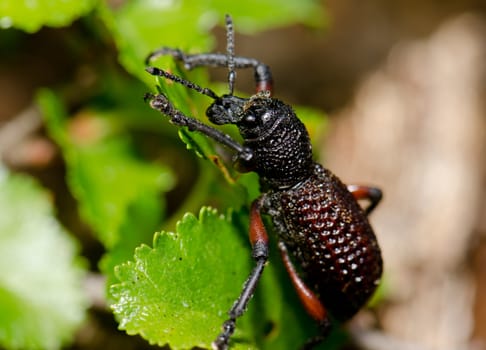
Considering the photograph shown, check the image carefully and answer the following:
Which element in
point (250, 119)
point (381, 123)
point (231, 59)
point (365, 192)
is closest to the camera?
point (250, 119)

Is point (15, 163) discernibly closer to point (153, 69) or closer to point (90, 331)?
point (90, 331)

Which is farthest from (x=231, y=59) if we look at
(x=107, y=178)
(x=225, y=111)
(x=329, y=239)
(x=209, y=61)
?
(x=107, y=178)

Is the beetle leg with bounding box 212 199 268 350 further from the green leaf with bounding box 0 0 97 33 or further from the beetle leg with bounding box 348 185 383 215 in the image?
the green leaf with bounding box 0 0 97 33

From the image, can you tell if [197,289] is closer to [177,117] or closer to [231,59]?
[177,117]

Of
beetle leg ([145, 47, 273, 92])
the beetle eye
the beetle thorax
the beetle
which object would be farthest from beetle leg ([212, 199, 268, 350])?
beetle leg ([145, 47, 273, 92])

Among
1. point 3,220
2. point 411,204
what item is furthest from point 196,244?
point 411,204
